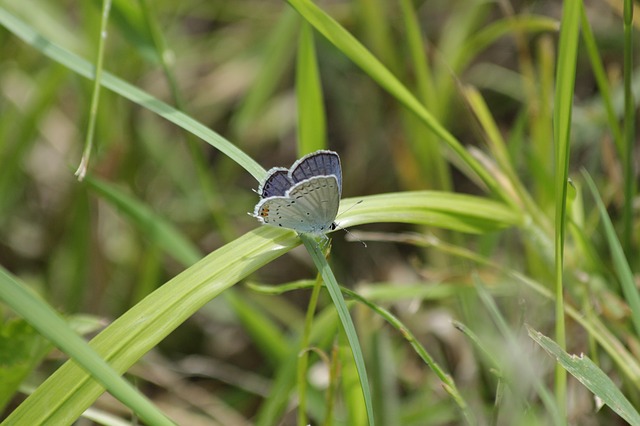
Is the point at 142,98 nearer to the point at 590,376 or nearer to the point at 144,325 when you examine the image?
the point at 144,325

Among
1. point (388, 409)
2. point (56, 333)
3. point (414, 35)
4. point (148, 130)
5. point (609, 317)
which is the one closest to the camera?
point (56, 333)

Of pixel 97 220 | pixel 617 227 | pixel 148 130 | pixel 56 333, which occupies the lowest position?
pixel 56 333

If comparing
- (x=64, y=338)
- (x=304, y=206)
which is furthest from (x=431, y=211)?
(x=64, y=338)

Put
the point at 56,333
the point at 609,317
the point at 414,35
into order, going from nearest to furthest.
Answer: the point at 56,333 → the point at 609,317 → the point at 414,35

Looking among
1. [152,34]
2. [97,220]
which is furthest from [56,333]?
[97,220]

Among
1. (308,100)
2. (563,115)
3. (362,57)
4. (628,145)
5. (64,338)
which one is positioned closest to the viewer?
(64,338)

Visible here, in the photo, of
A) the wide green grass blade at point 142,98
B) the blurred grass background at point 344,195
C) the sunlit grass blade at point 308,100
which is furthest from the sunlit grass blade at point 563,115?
the sunlit grass blade at point 308,100

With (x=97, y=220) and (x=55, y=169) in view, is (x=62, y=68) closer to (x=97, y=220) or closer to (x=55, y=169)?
(x=97, y=220)
